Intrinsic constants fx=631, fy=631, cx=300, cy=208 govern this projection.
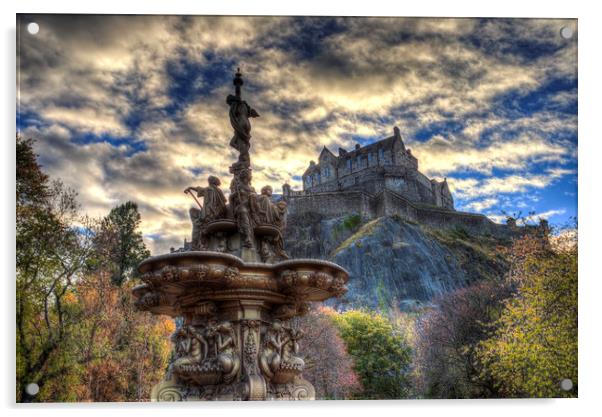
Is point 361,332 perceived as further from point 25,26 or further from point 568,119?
point 25,26

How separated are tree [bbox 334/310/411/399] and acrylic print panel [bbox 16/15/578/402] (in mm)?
512

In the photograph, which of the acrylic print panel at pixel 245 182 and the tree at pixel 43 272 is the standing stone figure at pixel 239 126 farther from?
the tree at pixel 43 272

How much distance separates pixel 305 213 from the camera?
3606 cm

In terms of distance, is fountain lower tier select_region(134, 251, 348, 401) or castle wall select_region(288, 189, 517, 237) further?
castle wall select_region(288, 189, 517, 237)

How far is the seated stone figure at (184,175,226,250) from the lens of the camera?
22.0 ft

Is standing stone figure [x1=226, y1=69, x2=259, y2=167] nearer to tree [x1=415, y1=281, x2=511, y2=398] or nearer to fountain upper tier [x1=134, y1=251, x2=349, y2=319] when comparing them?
fountain upper tier [x1=134, y1=251, x2=349, y2=319]

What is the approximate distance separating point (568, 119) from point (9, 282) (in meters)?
7.58

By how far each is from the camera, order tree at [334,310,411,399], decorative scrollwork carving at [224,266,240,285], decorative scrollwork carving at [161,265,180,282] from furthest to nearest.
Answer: tree at [334,310,411,399] < decorative scrollwork carving at [224,266,240,285] < decorative scrollwork carving at [161,265,180,282]

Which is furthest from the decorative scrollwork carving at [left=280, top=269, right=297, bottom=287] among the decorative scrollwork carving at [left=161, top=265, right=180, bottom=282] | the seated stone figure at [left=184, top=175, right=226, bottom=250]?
the seated stone figure at [left=184, top=175, right=226, bottom=250]

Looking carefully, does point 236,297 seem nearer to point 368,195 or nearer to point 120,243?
point 120,243

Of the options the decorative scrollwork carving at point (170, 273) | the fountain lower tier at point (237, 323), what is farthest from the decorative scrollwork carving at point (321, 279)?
the decorative scrollwork carving at point (170, 273)

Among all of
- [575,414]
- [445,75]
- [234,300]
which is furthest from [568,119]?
[234,300]

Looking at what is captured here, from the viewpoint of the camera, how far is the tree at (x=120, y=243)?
587 inches
